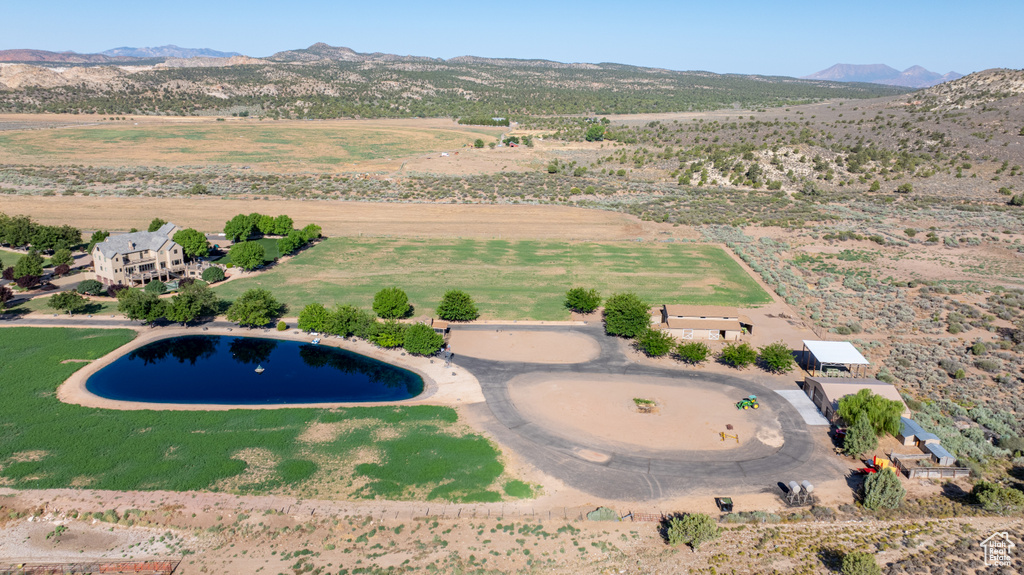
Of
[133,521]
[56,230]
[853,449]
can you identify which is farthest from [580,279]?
[56,230]

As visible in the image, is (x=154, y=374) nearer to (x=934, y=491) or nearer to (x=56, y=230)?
(x=56, y=230)

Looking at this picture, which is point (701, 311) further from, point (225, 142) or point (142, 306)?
point (225, 142)

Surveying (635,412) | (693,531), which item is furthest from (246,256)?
(693,531)

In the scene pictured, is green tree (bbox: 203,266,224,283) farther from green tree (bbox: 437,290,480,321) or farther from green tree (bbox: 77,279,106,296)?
green tree (bbox: 437,290,480,321)

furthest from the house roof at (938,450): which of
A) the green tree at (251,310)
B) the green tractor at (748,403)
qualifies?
the green tree at (251,310)

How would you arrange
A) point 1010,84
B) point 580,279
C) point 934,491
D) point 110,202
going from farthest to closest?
point 1010,84, point 110,202, point 580,279, point 934,491

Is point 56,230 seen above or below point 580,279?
above

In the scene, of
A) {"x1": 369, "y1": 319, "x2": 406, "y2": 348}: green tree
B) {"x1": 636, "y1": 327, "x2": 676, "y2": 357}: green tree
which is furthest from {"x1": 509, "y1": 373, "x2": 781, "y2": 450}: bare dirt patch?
{"x1": 369, "y1": 319, "x2": 406, "y2": 348}: green tree

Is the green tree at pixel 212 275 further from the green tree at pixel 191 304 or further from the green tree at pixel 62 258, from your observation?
the green tree at pixel 62 258
